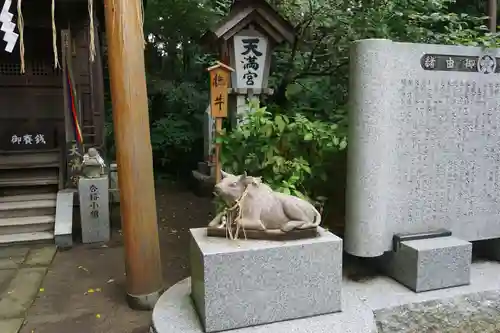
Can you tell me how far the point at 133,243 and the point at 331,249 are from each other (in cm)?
205

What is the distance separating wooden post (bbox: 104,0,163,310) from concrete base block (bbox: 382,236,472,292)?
2.43 m

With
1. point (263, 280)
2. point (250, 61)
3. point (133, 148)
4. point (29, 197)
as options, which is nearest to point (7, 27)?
point (133, 148)

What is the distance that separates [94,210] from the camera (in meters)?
6.56

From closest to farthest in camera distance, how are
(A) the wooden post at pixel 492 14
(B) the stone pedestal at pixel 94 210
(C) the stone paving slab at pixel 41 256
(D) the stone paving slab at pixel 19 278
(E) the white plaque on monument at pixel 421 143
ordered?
(E) the white plaque on monument at pixel 421 143, (D) the stone paving slab at pixel 19 278, (C) the stone paving slab at pixel 41 256, (A) the wooden post at pixel 492 14, (B) the stone pedestal at pixel 94 210

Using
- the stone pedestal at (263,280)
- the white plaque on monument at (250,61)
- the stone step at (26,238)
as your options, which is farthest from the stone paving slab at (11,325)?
the white plaque on monument at (250,61)

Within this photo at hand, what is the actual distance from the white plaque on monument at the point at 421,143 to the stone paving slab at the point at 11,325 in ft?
10.4

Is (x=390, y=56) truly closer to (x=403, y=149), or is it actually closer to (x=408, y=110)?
(x=408, y=110)

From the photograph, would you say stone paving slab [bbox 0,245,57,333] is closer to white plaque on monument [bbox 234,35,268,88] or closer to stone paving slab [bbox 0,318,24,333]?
stone paving slab [bbox 0,318,24,333]

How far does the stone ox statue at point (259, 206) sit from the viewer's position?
320 cm

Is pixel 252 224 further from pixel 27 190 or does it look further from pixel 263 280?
pixel 27 190

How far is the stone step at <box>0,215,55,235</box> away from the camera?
6.61m

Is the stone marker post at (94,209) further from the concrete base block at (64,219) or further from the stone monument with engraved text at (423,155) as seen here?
the stone monument with engraved text at (423,155)

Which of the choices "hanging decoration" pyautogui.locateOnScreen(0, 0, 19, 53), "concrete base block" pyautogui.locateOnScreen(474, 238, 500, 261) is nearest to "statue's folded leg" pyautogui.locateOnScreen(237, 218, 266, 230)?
"concrete base block" pyautogui.locateOnScreen(474, 238, 500, 261)

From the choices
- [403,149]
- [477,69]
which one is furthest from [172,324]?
[477,69]
